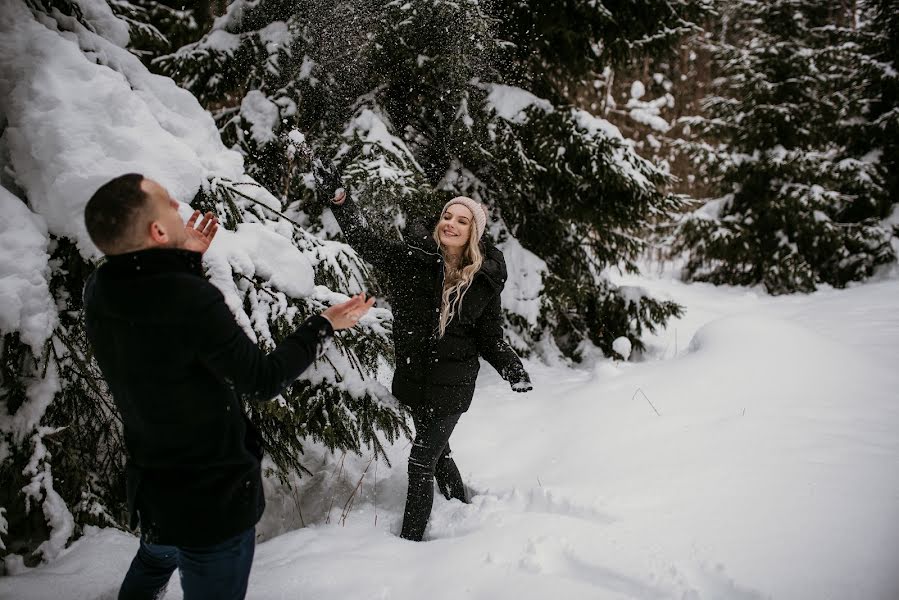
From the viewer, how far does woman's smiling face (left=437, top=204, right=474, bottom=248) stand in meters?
2.73

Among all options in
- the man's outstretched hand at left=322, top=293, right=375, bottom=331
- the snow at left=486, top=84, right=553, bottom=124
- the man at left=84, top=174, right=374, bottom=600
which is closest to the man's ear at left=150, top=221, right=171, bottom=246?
the man at left=84, top=174, right=374, bottom=600

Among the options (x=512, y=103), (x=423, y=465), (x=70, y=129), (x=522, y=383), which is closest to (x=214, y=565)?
(x=423, y=465)

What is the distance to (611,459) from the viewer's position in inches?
124

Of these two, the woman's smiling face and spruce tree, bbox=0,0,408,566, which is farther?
the woman's smiling face

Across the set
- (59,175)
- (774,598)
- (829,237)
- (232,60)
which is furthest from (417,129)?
(829,237)

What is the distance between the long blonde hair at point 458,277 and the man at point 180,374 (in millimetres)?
1125

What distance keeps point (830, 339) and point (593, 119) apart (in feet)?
10.5

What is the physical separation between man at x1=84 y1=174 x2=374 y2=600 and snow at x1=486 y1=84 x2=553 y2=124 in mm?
4442

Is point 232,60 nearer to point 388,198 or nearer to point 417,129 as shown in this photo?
point 417,129

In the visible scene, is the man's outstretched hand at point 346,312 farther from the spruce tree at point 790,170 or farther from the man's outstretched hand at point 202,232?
the spruce tree at point 790,170

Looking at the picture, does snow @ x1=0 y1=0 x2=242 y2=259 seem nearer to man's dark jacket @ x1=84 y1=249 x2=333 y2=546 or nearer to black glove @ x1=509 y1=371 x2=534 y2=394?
man's dark jacket @ x1=84 y1=249 x2=333 y2=546

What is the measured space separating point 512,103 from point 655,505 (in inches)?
172

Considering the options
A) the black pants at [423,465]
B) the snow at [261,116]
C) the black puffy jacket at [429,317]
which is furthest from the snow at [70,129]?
the snow at [261,116]

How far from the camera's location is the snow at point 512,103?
17.6ft
